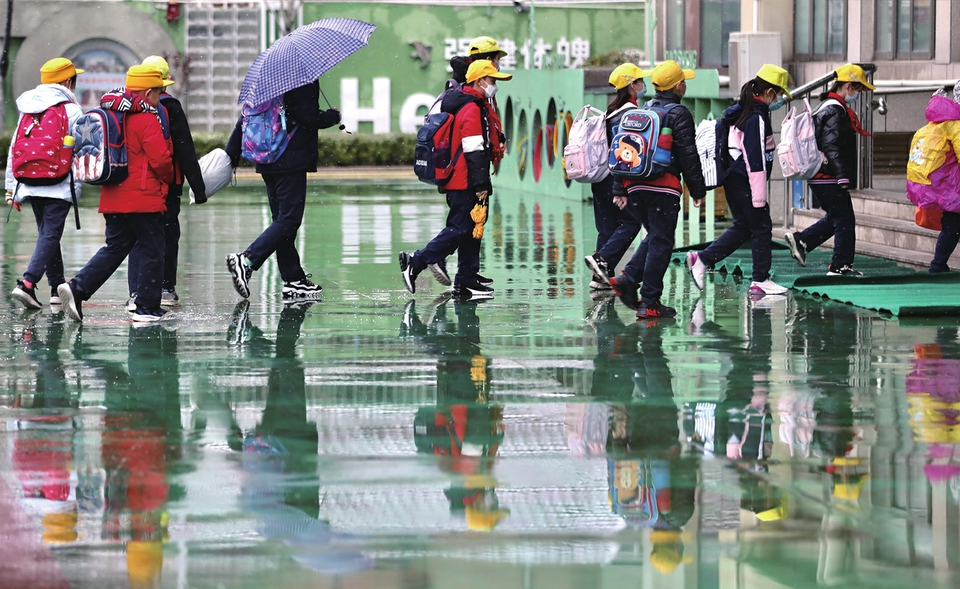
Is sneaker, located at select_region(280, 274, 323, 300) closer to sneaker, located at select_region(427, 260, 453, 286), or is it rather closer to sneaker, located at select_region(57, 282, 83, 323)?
sneaker, located at select_region(427, 260, 453, 286)

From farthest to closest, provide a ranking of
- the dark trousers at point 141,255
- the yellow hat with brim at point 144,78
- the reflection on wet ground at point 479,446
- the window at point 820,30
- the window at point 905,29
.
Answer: the window at point 820,30 → the window at point 905,29 → the dark trousers at point 141,255 → the yellow hat with brim at point 144,78 → the reflection on wet ground at point 479,446

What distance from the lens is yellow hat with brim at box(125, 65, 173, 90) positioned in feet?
32.5

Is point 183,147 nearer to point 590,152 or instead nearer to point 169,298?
point 169,298

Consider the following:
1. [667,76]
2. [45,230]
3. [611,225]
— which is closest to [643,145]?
[667,76]

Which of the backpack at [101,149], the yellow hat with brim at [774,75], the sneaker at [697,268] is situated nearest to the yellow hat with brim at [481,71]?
the yellow hat with brim at [774,75]

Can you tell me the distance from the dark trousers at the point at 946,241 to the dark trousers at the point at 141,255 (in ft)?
20.0

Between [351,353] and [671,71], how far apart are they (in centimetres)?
310

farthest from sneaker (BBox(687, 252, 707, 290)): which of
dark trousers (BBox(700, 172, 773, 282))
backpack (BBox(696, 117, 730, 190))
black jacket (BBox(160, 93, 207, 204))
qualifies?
black jacket (BBox(160, 93, 207, 204))

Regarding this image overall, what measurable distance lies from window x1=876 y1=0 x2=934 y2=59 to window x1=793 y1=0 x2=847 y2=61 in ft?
2.69

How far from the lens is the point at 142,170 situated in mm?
10000

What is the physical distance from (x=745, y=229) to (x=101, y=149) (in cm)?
495

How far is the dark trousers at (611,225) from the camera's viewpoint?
1175 cm

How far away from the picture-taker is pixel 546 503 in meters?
5.55

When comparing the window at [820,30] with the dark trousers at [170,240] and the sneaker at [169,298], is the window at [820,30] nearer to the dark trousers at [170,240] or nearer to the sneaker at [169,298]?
the dark trousers at [170,240]
